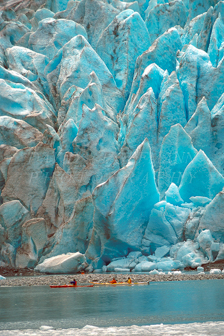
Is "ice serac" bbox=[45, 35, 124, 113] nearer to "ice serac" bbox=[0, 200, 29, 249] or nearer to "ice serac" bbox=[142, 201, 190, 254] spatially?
"ice serac" bbox=[0, 200, 29, 249]

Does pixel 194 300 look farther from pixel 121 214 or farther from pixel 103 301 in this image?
pixel 121 214

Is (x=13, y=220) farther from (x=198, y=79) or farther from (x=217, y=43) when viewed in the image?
(x=217, y=43)

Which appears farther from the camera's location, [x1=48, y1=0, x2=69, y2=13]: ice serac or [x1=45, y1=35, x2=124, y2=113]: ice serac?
[x1=48, y1=0, x2=69, y2=13]: ice serac

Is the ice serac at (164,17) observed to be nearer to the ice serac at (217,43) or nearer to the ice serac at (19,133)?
the ice serac at (217,43)

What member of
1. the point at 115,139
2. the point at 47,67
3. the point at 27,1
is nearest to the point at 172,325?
the point at 115,139

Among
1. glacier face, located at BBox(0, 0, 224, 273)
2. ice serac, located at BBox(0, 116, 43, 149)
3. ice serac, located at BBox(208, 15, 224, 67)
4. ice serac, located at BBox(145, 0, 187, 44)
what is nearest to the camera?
glacier face, located at BBox(0, 0, 224, 273)

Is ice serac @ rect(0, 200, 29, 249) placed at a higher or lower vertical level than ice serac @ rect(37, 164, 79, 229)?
lower

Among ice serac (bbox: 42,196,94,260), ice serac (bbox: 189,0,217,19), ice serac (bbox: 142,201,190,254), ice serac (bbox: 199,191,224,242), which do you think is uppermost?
ice serac (bbox: 189,0,217,19)

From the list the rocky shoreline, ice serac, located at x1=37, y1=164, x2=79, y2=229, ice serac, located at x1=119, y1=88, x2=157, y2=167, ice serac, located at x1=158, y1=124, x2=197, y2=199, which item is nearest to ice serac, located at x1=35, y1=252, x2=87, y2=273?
the rocky shoreline
